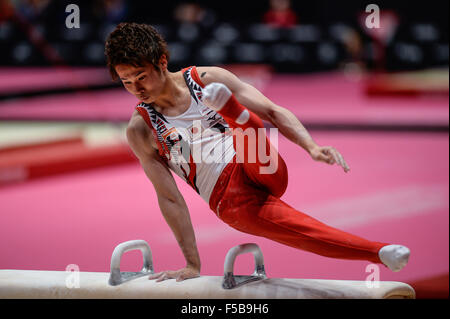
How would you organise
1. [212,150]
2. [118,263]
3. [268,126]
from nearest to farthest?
[118,263]
[212,150]
[268,126]

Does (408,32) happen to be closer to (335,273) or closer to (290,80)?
(290,80)

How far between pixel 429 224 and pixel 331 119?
4.06 metres

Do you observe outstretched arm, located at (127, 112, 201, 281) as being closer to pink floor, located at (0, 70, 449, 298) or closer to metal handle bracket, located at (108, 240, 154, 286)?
metal handle bracket, located at (108, 240, 154, 286)

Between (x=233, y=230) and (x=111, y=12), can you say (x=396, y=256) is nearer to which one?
(x=233, y=230)

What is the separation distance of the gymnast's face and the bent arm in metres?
0.20

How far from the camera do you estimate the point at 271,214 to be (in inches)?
94.7

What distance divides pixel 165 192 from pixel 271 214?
0.53 meters

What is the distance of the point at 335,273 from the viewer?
3420 mm

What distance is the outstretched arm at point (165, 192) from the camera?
2521mm

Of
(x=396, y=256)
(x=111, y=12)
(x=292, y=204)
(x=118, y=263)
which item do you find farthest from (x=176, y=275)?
(x=111, y=12)

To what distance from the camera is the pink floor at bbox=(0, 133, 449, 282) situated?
3594 mm

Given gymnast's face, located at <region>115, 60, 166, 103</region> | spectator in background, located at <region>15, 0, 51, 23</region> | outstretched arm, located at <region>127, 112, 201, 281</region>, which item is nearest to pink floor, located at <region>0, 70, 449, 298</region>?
outstretched arm, located at <region>127, 112, 201, 281</region>

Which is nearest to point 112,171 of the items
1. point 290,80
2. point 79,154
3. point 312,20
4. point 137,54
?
point 79,154

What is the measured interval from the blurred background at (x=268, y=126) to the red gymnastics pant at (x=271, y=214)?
1041 millimetres
